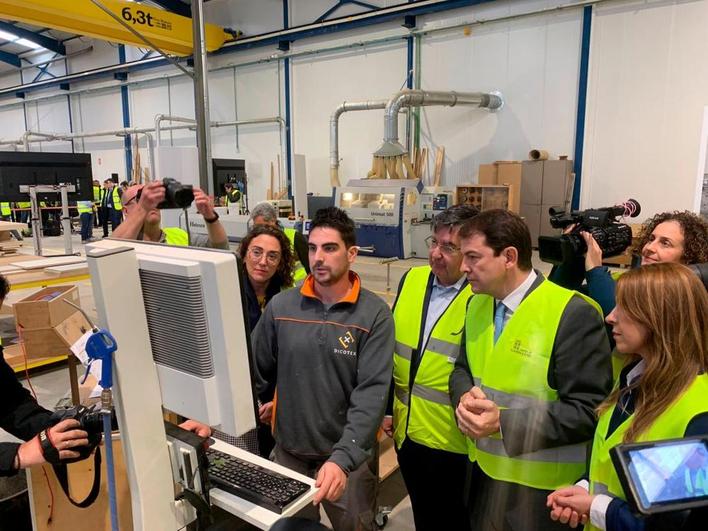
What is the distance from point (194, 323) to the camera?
0.88 meters

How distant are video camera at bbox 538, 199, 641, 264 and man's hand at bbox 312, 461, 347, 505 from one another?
1112 millimetres

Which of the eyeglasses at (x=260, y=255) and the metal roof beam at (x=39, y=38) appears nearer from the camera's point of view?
the eyeglasses at (x=260, y=255)

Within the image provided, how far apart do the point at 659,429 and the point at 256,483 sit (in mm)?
848

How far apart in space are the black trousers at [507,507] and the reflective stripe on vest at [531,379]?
3 cm

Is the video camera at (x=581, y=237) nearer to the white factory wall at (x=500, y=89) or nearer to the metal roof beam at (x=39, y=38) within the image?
the white factory wall at (x=500, y=89)

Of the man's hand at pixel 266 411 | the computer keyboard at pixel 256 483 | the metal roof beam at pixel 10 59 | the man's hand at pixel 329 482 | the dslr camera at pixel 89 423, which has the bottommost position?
the man's hand at pixel 266 411

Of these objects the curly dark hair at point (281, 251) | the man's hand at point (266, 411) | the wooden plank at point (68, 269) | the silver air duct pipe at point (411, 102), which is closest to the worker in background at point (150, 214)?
the curly dark hair at point (281, 251)

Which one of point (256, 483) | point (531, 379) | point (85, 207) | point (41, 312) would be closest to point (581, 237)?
point (531, 379)

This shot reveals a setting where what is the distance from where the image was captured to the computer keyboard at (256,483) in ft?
3.51

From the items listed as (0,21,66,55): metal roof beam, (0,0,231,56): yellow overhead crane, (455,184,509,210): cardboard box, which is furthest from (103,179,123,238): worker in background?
(455,184,509,210): cardboard box

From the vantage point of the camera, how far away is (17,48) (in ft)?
47.0

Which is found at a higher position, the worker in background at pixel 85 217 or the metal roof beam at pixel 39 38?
the metal roof beam at pixel 39 38

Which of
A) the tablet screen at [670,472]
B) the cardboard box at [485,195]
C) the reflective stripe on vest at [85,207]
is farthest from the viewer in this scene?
the reflective stripe on vest at [85,207]

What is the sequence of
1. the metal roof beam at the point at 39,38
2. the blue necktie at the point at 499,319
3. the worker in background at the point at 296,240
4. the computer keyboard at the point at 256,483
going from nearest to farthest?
the computer keyboard at the point at 256,483 < the blue necktie at the point at 499,319 < the worker in background at the point at 296,240 < the metal roof beam at the point at 39,38
